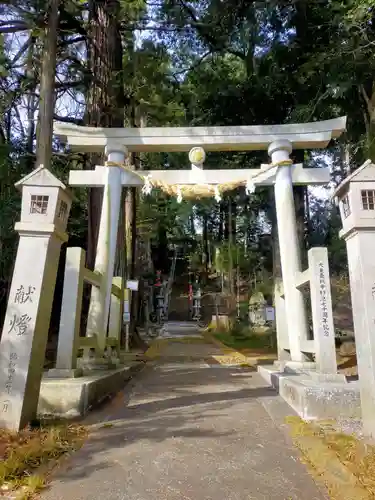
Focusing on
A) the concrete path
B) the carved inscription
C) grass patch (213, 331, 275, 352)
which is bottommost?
the concrete path

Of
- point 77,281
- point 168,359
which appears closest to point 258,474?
point 77,281

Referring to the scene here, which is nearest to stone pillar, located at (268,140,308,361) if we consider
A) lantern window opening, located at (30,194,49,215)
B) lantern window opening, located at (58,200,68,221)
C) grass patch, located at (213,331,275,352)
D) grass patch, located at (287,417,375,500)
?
grass patch, located at (287,417,375,500)

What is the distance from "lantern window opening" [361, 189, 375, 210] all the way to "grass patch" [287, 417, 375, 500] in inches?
75.2

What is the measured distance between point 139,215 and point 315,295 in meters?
16.6

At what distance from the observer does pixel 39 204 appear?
405 cm

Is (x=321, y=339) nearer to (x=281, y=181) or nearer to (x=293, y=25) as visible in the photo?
(x=281, y=181)

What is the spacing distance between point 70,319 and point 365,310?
10.8ft

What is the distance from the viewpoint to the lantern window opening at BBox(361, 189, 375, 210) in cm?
371

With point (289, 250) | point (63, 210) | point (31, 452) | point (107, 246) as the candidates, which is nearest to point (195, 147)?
point (107, 246)

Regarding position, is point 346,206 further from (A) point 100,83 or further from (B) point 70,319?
(A) point 100,83

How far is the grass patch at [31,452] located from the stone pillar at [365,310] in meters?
2.34

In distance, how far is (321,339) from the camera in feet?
15.8

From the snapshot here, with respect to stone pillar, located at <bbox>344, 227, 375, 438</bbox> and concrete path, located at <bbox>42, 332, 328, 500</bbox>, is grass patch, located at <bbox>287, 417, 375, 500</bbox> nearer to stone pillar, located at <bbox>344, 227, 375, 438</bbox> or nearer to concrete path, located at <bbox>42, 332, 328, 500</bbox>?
concrete path, located at <bbox>42, 332, 328, 500</bbox>

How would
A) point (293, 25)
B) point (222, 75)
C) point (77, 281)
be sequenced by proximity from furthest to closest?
point (222, 75), point (293, 25), point (77, 281)
